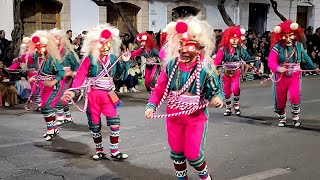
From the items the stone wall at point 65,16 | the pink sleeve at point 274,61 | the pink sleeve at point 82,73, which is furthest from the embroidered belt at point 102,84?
the stone wall at point 65,16

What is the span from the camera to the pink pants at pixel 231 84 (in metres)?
10.0

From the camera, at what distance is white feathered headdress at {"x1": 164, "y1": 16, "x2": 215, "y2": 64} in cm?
492

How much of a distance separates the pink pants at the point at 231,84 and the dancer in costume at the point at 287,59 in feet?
4.32

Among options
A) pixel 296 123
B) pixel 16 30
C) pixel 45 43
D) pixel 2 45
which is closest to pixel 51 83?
pixel 45 43

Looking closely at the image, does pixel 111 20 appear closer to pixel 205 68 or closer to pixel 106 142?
pixel 106 142

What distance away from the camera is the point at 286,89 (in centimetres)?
873

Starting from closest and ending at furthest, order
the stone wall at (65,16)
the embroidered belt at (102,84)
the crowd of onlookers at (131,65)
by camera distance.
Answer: the embroidered belt at (102,84), the crowd of onlookers at (131,65), the stone wall at (65,16)

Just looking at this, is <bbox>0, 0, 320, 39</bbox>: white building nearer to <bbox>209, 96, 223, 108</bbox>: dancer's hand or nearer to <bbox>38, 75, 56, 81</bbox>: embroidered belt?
<bbox>38, 75, 56, 81</bbox>: embroidered belt

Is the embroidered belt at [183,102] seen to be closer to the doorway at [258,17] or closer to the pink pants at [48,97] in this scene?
the pink pants at [48,97]

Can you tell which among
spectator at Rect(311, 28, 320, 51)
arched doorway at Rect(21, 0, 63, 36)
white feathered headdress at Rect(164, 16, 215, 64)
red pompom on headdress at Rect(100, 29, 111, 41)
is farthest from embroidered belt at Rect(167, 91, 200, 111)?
spectator at Rect(311, 28, 320, 51)

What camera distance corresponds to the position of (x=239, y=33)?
9602 mm

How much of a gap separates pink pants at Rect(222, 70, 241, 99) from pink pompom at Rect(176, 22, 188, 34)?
5.23 m

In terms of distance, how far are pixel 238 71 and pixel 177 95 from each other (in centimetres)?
523

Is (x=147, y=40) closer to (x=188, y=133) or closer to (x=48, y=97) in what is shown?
(x=48, y=97)
